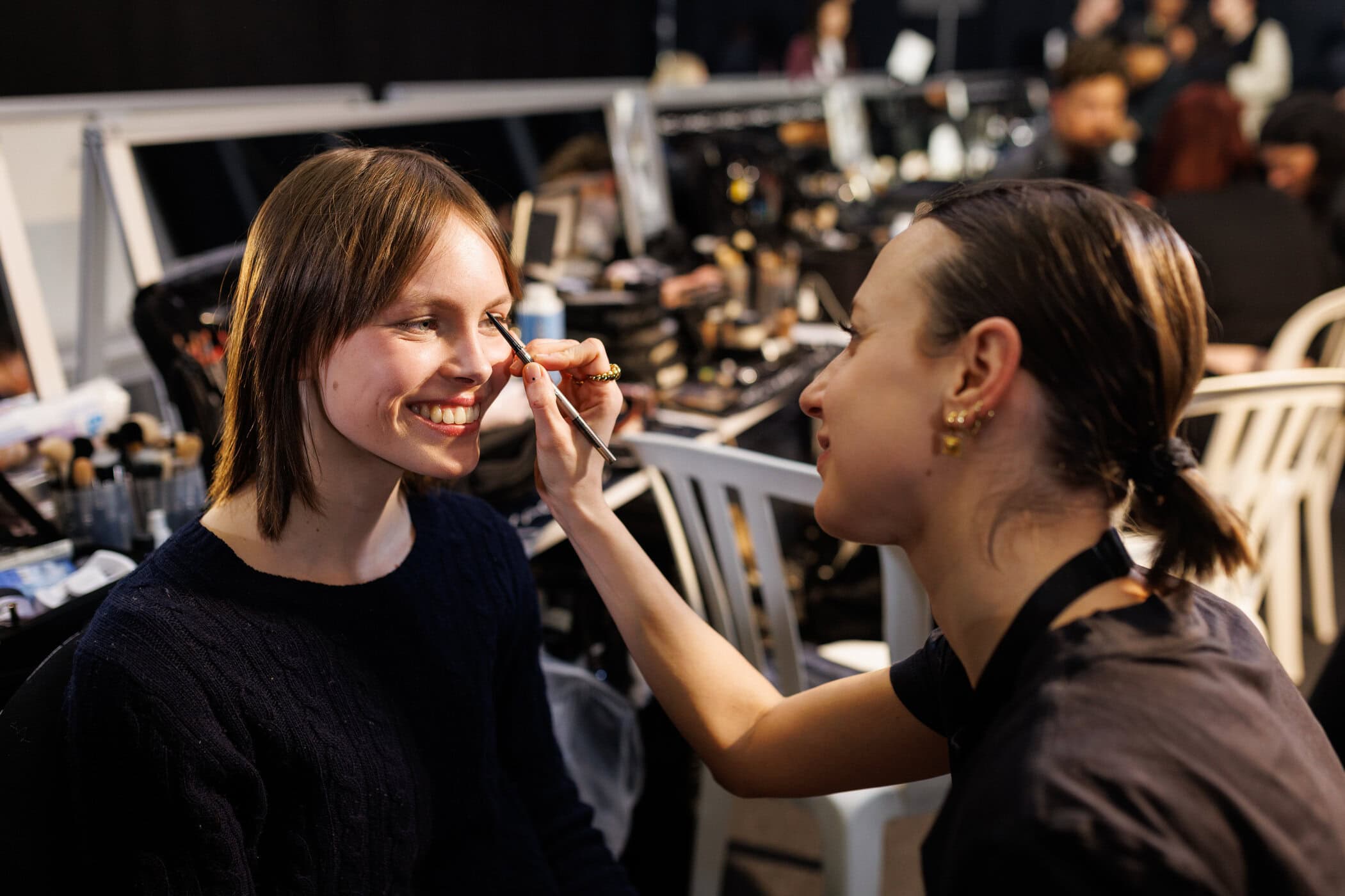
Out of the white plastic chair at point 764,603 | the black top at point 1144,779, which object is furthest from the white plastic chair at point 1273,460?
the black top at point 1144,779

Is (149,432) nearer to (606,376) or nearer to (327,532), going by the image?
(327,532)

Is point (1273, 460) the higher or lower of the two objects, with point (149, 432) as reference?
lower

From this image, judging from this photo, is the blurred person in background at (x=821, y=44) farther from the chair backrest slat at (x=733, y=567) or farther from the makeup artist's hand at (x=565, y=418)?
the makeup artist's hand at (x=565, y=418)

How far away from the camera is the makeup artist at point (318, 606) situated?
2.60ft

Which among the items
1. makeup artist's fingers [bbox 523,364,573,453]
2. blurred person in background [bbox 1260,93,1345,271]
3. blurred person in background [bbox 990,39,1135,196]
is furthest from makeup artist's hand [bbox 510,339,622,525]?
blurred person in background [bbox 1260,93,1345,271]

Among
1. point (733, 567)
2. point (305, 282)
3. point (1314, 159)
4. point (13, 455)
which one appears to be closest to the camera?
point (305, 282)

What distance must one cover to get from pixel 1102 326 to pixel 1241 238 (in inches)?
99.5

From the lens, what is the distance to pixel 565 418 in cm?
103

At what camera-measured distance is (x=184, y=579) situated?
854 millimetres

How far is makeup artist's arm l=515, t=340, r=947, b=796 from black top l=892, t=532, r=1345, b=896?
0.23 meters

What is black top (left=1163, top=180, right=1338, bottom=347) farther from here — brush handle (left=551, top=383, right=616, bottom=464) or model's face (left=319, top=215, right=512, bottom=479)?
model's face (left=319, top=215, right=512, bottom=479)

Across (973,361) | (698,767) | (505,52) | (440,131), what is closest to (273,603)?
(973,361)

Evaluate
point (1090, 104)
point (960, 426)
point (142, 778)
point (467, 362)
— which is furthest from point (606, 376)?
point (1090, 104)

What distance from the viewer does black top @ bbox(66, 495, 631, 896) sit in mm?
785
